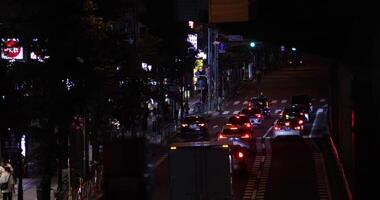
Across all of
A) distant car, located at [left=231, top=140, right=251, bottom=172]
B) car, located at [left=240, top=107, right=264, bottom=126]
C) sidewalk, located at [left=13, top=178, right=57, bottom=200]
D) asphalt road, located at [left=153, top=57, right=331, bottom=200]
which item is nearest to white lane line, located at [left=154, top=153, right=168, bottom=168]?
asphalt road, located at [left=153, top=57, right=331, bottom=200]

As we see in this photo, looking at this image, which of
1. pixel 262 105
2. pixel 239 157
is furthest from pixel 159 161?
pixel 262 105

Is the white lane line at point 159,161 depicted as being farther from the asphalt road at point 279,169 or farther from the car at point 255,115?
the car at point 255,115

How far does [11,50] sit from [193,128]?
3395 centimetres

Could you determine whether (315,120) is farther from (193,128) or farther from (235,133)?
(235,133)

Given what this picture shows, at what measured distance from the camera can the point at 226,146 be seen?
998 inches

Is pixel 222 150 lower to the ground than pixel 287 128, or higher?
higher

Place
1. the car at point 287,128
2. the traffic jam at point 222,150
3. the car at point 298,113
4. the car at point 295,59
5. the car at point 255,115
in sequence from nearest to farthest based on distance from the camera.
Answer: the traffic jam at point 222,150
the car at point 287,128
the car at point 298,113
the car at point 255,115
the car at point 295,59

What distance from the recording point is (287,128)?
54688mm

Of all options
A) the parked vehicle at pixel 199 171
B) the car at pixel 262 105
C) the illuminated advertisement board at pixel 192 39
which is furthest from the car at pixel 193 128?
the parked vehicle at pixel 199 171

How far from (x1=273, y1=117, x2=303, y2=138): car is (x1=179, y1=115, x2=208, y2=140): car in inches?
196

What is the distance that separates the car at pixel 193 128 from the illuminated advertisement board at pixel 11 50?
32483 mm

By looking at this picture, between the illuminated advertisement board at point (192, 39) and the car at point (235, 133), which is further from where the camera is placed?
the illuminated advertisement board at point (192, 39)

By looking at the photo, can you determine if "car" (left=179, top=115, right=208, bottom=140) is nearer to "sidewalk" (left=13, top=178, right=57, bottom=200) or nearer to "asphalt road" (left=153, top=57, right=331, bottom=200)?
"asphalt road" (left=153, top=57, right=331, bottom=200)

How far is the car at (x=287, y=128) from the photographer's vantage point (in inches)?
2098
